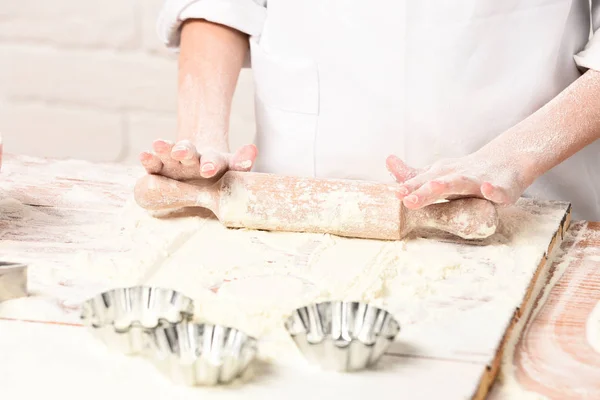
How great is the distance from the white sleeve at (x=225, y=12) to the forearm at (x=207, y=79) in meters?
0.02

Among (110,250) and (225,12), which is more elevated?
(225,12)

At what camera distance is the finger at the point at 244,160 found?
0.88m

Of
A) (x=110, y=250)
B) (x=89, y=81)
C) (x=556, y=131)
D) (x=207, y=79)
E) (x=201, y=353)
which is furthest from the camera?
(x=89, y=81)

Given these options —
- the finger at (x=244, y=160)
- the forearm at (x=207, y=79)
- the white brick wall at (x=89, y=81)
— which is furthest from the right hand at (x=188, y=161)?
the white brick wall at (x=89, y=81)

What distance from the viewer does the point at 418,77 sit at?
99 centimetres

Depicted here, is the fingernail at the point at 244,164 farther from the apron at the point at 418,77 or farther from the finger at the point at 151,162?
the apron at the point at 418,77

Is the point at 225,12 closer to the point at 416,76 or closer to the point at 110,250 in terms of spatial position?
the point at 416,76

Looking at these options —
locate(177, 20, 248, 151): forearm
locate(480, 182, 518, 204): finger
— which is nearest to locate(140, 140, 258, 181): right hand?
locate(177, 20, 248, 151): forearm

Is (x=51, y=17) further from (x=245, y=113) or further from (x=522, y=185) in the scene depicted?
(x=522, y=185)

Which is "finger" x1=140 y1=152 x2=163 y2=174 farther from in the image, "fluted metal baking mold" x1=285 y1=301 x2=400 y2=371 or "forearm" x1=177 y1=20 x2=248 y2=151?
"fluted metal baking mold" x1=285 y1=301 x2=400 y2=371

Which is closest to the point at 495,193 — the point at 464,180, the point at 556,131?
Answer: the point at 464,180

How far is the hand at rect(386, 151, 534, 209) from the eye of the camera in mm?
790

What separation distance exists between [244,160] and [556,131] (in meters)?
0.32

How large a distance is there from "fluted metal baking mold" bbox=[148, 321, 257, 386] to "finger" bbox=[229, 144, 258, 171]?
1.03ft
